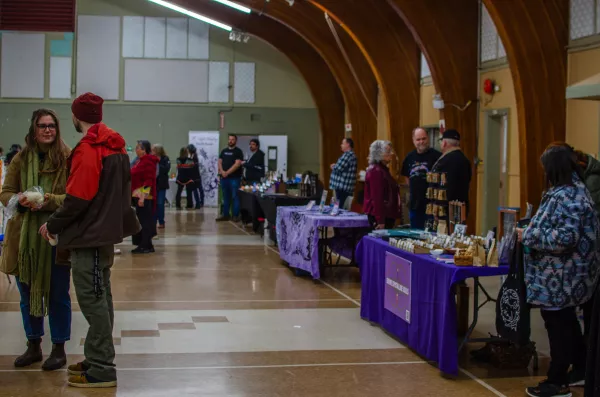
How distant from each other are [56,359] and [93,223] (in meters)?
0.98

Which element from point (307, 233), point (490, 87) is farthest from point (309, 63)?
point (307, 233)

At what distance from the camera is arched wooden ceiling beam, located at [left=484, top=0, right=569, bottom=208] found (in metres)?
9.66

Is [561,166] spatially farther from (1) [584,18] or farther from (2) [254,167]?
(2) [254,167]

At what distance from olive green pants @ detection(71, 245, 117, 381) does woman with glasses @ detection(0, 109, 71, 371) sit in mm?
360

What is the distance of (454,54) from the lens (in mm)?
12312

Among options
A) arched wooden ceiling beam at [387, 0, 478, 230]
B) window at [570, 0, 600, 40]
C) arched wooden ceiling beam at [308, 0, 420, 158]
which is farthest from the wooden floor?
arched wooden ceiling beam at [308, 0, 420, 158]

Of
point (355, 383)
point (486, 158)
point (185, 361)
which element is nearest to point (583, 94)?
point (355, 383)

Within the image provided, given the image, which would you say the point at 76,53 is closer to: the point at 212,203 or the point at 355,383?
the point at 212,203

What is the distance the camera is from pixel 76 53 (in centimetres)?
2131

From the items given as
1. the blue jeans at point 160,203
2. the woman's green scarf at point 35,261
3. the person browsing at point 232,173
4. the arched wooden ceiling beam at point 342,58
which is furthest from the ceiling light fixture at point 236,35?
the woman's green scarf at point 35,261

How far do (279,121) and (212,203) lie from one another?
270 centimetres

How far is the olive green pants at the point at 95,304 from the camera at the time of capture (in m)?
4.52

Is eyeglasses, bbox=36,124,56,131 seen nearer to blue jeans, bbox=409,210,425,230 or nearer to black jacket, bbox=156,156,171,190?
blue jeans, bbox=409,210,425,230

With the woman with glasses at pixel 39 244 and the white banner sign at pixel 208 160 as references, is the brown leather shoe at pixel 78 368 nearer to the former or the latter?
the woman with glasses at pixel 39 244
